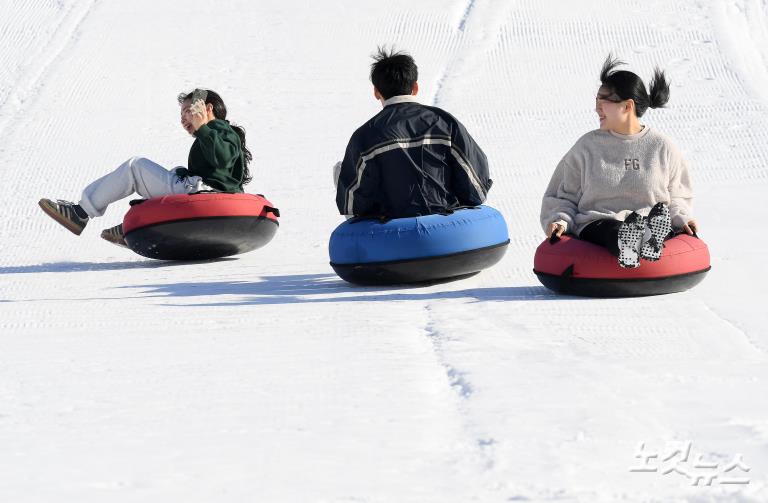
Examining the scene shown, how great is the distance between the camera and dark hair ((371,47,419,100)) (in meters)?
6.33

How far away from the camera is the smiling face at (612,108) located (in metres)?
5.91

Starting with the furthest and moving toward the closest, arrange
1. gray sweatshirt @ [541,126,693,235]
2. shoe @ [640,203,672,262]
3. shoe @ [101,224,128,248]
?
shoe @ [101,224,128,248]
gray sweatshirt @ [541,126,693,235]
shoe @ [640,203,672,262]

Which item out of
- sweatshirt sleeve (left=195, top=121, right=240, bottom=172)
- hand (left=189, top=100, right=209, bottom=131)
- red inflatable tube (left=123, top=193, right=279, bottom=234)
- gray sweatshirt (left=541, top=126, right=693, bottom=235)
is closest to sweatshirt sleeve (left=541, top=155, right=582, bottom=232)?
gray sweatshirt (left=541, top=126, right=693, bottom=235)

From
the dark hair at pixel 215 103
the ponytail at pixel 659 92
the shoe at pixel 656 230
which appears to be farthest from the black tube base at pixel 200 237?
the shoe at pixel 656 230

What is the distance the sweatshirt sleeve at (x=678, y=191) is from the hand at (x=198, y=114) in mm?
2793

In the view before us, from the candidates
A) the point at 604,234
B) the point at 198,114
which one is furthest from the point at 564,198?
the point at 198,114

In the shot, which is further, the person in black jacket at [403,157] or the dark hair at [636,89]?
the person in black jacket at [403,157]

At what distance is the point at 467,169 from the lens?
6391mm

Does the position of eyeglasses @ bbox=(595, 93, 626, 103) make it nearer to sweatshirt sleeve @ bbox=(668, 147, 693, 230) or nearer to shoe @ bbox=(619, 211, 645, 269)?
sweatshirt sleeve @ bbox=(668, 147, 693, 230)

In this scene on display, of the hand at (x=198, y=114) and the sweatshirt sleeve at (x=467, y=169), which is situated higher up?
the hand at (x=198, y=114)

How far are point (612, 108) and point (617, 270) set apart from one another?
0.77m

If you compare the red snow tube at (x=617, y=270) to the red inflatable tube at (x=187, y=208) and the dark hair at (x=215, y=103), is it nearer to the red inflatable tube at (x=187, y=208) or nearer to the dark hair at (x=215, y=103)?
the red inflatable tube at (x=187, y=208)

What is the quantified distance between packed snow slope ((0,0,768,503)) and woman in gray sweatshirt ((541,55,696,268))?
1.24 ft

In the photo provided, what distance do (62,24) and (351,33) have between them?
348 centimetres
